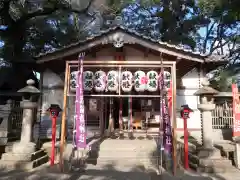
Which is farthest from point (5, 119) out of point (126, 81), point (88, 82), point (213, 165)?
point (213, 165)

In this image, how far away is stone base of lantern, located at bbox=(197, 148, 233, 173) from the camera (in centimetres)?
817

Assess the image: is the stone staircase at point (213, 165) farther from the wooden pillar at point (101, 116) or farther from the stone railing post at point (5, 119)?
the stone railing post at point (5, 119)

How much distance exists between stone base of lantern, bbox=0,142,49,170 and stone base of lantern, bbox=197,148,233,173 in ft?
21.4

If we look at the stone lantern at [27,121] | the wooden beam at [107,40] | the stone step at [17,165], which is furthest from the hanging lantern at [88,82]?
the stone step at [17,165]

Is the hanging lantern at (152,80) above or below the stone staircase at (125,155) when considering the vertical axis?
above

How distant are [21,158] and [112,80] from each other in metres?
4.82

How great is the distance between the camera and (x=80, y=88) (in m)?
8.12

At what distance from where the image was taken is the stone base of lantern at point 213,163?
26.8 ft

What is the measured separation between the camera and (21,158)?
862cm

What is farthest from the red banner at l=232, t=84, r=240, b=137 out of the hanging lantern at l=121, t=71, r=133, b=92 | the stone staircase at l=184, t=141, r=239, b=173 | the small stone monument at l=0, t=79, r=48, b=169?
the small stone monument at l=0, t=79, r=48, b=169

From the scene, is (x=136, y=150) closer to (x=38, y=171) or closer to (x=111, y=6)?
(x=38, y=171)

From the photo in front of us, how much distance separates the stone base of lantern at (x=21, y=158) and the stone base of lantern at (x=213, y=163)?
6.52m

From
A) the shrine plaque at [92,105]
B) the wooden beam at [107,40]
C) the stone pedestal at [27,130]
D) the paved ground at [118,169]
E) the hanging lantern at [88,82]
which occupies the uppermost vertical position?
the wooden beam at [107,40]

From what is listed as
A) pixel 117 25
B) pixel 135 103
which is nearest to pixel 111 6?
pixel 117 25
